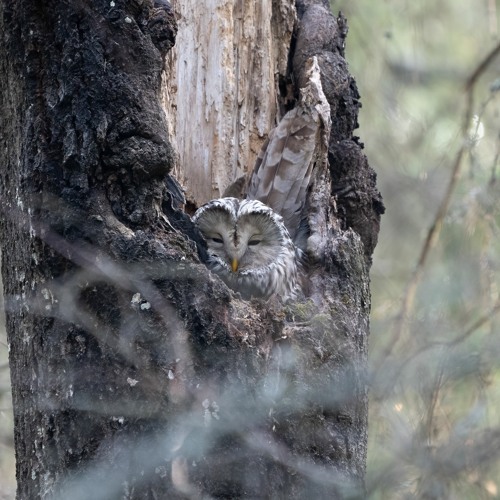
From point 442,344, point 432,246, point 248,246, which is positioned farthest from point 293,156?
point 432,246

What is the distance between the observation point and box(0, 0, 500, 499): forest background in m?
2.72

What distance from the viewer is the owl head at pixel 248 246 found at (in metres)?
3.58

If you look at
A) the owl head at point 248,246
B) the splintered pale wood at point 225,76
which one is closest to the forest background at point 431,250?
A: the owl head at point 248,246

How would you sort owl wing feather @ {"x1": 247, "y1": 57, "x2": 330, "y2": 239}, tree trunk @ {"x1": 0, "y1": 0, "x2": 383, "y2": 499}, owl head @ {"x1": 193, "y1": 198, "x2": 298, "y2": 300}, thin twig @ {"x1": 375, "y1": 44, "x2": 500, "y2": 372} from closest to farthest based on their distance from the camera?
1. tree trunk @ {"x1": 0, "y1": 0, "x2": 383, "y2": 499}
2. owl wing feather @ {"x1": 247, "y1": 57, "x2": 330, "y2": 239}
3. owl head @ {"x1": 193, "y1": 198, "x2": 298, "y2": 300}
4. thin twig @ {"x1": 375, "y1": 44, "x2": 500, "y2": 372}

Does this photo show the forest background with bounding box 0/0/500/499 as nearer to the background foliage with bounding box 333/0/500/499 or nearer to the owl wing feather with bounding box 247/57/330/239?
the background foliage with bounding box 333/0/500/499

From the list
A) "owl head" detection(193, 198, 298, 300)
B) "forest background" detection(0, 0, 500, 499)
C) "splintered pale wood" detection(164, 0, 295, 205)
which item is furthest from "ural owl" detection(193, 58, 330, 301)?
"forest background" detection(0, 0, 500, 499)

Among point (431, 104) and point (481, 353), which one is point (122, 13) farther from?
point (431, 104)

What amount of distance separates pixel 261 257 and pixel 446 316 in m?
0.80

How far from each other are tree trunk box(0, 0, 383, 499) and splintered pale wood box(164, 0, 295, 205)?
3.43ft

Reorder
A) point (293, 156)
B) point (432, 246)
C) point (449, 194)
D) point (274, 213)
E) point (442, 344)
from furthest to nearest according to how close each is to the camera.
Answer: point (432, 246) → point (449, 194) → point (274, 213) → point (293, 156) → point (442, 344)

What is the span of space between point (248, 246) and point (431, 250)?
4.51 feet

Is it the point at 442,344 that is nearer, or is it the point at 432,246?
the point at 442,344

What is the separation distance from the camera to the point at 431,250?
4.76 metres

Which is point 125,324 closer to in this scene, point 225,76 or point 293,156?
point 293,156
